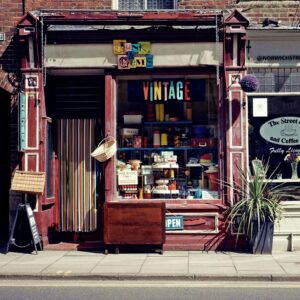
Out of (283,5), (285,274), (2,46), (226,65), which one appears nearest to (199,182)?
(226,65)

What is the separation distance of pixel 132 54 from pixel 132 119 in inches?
51.0

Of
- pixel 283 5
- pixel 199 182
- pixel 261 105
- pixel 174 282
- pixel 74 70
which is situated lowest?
pixel 174 282

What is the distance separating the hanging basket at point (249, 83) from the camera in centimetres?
1070

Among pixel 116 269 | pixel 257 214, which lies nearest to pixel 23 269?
pixel 116 269

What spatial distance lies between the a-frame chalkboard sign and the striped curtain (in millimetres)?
859

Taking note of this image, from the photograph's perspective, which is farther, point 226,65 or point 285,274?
point 226,65

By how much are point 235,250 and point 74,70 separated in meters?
4.64

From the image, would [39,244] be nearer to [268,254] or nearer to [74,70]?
[74,70]

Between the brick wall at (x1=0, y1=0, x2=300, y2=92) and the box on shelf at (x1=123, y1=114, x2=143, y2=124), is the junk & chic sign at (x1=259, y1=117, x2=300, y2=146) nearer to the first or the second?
the brick wall at (x1=0, y1=0, x2=300, y2=92)

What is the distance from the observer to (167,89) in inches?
452

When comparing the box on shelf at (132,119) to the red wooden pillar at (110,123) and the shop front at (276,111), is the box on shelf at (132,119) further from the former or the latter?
the shop front at (276,111)

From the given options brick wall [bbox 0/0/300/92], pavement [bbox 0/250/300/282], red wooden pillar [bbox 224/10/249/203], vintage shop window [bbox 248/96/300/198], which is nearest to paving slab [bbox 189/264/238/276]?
pavement [bbox 0/250/300/282]

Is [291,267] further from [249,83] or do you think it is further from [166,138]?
[166,138]

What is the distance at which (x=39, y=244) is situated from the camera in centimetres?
1116
